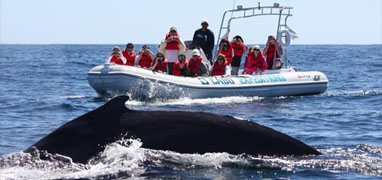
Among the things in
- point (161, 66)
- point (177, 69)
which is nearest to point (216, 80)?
point (177, 69)

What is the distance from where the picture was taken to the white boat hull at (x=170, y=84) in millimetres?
20328

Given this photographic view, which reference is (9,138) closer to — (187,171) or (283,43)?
(187,171)

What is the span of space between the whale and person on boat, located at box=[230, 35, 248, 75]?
625 inches

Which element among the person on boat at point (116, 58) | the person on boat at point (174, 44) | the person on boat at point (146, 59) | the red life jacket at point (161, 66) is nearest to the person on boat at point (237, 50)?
the person on boat at point (174, 44)

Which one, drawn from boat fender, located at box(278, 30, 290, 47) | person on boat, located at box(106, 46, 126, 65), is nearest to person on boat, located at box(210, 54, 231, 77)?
person on boat, located at box(106, 46, 126, 65)

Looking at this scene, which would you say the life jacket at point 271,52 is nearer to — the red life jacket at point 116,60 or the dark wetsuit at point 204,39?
the dark wetsuit at point 204,39

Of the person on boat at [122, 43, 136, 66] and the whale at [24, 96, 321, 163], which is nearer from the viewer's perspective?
the whale at [24, 96, 321, 163]

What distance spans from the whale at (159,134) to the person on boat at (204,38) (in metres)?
15.2

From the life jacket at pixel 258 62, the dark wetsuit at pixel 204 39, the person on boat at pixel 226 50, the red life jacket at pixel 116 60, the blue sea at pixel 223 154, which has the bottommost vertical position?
the blue sea at pixel 223 154

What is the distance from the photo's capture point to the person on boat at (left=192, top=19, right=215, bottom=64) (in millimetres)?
22938

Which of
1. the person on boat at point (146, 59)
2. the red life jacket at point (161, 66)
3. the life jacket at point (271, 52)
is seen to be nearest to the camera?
the red life jacket at point (161, 66)

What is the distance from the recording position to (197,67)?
2186 cm

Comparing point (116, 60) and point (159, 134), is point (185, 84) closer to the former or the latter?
point (116, 60)

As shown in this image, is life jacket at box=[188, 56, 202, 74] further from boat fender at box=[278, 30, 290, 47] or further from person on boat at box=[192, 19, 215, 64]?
boat fender at box=[278, 30, 290, 47]
